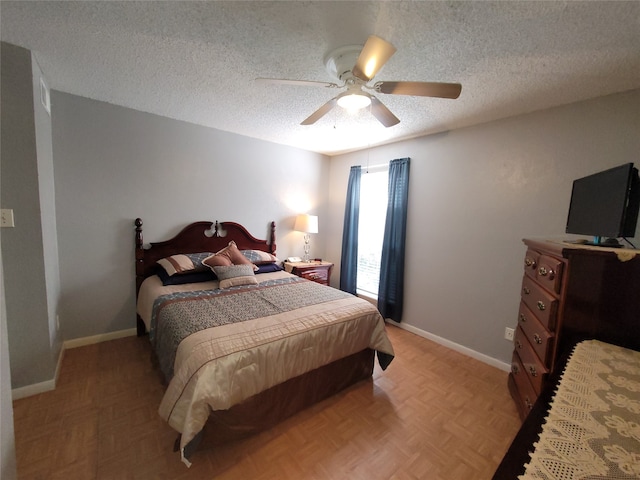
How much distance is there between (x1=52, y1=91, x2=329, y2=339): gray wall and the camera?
252 cm

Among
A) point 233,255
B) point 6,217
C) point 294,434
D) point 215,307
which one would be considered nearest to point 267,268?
point 233,255

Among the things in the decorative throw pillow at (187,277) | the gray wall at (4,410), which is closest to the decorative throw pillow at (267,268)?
the decorative throw pillow at (187,277)

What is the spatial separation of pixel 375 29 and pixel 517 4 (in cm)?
66

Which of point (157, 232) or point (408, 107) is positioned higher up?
point (408, 107)

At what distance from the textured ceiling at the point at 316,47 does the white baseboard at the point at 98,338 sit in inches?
94.5

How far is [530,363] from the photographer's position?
68.0 inches

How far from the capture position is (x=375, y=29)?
4.73 feet

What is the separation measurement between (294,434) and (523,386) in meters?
1.65

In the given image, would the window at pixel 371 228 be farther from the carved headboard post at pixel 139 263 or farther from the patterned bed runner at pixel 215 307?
the carved headboard post at pixel 139 263

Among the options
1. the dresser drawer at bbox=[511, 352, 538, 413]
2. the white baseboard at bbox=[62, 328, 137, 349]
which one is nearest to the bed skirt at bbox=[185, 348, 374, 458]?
the dresser drawer at bbox=[511, 352, 538, 413]

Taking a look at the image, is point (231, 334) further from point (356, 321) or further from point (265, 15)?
point (265, 15)

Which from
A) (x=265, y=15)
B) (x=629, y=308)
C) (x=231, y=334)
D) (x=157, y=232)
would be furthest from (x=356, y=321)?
(x=157, y=232)

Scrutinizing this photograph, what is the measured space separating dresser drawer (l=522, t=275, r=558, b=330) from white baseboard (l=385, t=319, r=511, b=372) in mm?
980

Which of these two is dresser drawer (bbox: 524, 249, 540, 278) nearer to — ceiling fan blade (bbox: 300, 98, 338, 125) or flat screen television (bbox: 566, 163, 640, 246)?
flat screen television (bbox: 566, 163, 640, 246)
